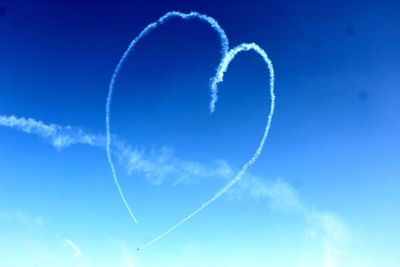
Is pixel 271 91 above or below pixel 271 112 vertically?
above

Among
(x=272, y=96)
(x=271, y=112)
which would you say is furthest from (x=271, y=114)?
(x=272, y=96)

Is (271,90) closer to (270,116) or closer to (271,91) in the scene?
(271,91)

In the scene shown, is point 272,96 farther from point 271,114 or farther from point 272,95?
point 271,114

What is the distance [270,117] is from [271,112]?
84 cm

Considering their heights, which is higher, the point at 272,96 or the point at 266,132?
the point at 272,96

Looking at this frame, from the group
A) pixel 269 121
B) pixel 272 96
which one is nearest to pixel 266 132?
pixel 269 121

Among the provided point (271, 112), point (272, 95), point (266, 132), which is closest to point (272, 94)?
point (272, 95)

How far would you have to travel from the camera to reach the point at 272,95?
37.0 meters

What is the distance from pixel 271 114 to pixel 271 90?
12.2 ft

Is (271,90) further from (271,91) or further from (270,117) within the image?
(270,117)

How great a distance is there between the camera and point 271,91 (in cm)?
3719

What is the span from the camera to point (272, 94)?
3700 cm

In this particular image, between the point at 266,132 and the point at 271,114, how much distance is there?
10.2 ft

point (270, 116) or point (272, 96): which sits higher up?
point (272, 96)
